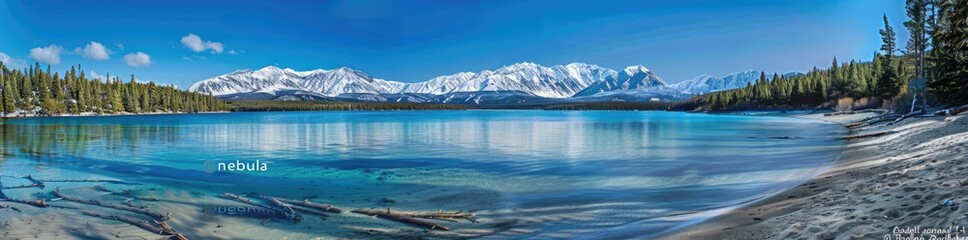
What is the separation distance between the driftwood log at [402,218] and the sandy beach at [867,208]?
17.1 ft

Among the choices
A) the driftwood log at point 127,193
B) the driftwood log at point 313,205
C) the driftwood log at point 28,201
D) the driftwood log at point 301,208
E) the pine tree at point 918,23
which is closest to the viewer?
the driftwood log at point 301,208

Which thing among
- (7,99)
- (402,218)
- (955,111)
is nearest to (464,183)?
(402,218)

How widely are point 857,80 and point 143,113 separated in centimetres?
21331

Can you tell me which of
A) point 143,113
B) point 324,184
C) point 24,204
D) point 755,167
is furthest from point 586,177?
point 143,113

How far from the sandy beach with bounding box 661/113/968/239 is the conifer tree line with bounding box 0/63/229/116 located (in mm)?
171843

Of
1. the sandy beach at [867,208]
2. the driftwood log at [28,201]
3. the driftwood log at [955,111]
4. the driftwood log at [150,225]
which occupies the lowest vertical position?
the driftwood log at [150,225]

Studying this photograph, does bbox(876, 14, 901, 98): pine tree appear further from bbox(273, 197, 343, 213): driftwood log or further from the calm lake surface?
bbox(273, 197, 343, 213): driftwood log

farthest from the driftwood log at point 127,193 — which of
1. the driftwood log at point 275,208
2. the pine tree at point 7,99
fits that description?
the pine tree at point 7,99

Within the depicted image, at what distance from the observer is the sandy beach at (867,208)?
7102 mm

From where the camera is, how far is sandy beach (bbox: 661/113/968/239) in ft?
23.3

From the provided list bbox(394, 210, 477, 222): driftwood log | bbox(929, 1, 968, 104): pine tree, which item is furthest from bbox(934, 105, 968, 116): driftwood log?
bbox(394, 210, 477, 222): driftwood log

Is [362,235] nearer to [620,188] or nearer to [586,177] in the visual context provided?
[620,188]

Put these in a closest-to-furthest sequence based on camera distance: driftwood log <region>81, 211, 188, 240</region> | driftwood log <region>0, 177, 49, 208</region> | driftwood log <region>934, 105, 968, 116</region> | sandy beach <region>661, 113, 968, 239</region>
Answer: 1. sandy beach <region>661, 113, 968, 239</region>
2. driftwood log <region>81, 211, 188, 240</region>
3. driftwood log <region>0, 177, 49, 208</region>
4. driftwood log <region>934, 105, 968, 116</region>

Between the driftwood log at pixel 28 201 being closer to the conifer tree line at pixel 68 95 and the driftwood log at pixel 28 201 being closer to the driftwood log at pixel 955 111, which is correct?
the driftwood log at pixel 955 111
